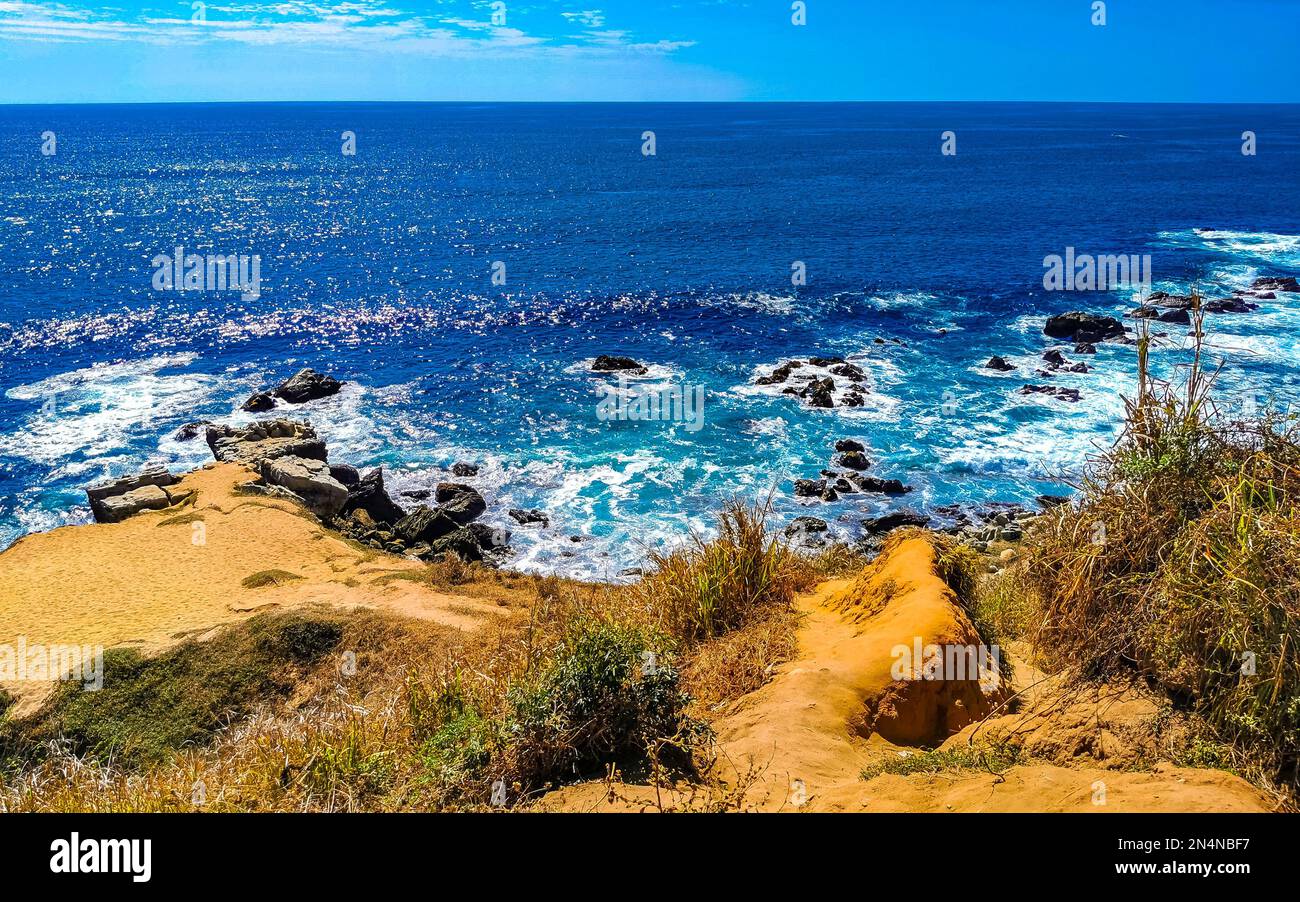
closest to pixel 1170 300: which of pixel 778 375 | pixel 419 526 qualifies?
pixel 778 375

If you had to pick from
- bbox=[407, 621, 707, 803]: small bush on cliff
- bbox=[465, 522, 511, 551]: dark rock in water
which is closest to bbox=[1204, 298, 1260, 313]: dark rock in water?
bbox=[465, 522, 511, 551]: dark rock in water

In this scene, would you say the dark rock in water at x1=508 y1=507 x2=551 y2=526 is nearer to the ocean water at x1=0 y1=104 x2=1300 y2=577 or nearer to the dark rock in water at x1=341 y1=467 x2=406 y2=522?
the ocean water at x1=0 y1=104 x2=1300 y2=577

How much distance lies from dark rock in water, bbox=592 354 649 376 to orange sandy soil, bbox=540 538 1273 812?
28.5 meters

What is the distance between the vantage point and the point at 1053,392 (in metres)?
35.0

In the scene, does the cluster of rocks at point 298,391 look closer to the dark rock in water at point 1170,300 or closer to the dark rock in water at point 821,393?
the dark rock in water at point 821,393

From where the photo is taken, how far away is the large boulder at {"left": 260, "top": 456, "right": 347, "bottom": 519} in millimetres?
26047

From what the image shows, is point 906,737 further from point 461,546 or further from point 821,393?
point 821,393

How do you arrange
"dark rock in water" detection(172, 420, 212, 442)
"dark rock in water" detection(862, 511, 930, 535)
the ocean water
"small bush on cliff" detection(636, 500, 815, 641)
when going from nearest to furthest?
"small bush on cliff" detection(636, 500, 815, 641), "dark rock in water" detection(862, 511, 930, 535), the ocean water, "dark rock in water" detection(172, 420, 212, 442)

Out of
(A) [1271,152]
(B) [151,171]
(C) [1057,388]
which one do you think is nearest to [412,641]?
(C) [1057,388]

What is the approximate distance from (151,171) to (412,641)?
126m

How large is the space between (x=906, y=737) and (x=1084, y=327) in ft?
127

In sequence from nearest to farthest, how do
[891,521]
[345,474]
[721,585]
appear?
[721,585] < [891,521] < [345,474]

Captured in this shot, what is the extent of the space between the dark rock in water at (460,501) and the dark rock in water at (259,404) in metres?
10.9

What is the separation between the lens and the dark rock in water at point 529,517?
26906mm
